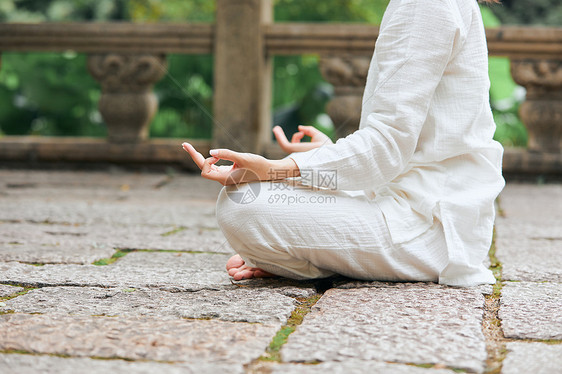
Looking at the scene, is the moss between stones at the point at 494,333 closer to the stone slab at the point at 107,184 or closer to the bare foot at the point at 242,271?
the bare foot at the point at 242,271

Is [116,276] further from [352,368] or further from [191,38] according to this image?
[191,38]

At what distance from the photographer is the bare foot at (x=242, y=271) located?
2.01 m

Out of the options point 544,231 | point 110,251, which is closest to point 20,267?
point 110,251

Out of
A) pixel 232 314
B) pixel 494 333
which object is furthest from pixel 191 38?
pixel 494 333

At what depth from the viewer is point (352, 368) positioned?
4.24 feet

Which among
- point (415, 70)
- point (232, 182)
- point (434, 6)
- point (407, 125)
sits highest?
point (434, 6)

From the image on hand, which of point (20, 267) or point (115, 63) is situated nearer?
point (20, 267)

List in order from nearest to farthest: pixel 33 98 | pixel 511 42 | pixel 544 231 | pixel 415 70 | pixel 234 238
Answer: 1. pixel 415 70
2. pixel 234 238
3. pixel 544 231
4. pixel 511 42
5. pixel 33 98

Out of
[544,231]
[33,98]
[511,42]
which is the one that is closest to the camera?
[544,231]

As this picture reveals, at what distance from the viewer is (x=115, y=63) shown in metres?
4.64

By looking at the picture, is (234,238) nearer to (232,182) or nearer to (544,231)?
(232,182)

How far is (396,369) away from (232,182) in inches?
27.9

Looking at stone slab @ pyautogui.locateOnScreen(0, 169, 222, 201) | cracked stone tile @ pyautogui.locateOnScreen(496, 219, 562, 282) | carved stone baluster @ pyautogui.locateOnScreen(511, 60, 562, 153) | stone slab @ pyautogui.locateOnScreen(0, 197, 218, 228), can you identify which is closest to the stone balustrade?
carved stone baluster @ pyautogui.locateOnScreen(511, 60, 562, 153)

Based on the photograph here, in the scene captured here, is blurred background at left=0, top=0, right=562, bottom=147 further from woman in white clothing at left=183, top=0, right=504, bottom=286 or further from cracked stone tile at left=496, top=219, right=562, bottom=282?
woman in white clothing at left=183, top=0, right=504, bottom=286
